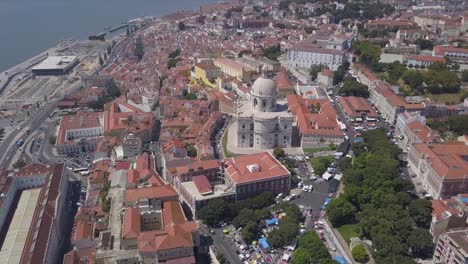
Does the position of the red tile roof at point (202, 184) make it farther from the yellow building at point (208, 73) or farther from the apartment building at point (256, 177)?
the yellow building at point (208, 73)

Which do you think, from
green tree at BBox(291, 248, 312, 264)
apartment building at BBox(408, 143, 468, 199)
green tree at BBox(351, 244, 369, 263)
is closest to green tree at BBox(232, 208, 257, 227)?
green tree at BBox(291, 248, 312, 264)

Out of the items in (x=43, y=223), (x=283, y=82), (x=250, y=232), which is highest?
(x=283, y=82)

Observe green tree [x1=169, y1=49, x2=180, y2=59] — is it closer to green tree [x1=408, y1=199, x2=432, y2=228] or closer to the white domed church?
the white domed church

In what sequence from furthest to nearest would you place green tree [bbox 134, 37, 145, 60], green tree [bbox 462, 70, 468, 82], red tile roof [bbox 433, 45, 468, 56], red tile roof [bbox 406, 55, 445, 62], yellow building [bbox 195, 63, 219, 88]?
green tree [bbox 134, 37, 145, 60], yellow building [bbox 195, 63, 219, 88], red tile roof [bbox 433, 45, 468, 56], red tile roof [bbox 406, 55, 445, 62], green tree [bbox 462, 70, 468, 82]

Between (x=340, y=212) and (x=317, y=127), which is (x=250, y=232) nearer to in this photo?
(x=340, y=212)

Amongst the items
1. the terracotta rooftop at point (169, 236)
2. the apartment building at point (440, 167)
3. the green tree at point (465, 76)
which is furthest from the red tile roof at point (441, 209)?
the green tree at point (465, 76)

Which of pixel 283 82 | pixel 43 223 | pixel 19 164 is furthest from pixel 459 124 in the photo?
pixel 19 164
